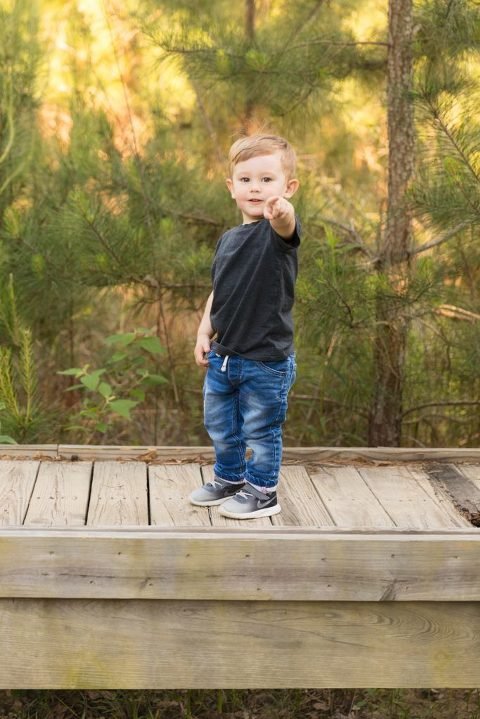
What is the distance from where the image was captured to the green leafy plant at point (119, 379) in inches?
158

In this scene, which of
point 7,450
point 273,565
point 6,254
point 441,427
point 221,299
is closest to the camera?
point 273,565

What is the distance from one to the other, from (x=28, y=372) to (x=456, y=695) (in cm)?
199

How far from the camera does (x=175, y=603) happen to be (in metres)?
2.71

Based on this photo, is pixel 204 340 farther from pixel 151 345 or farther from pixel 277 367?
pixel 151 345

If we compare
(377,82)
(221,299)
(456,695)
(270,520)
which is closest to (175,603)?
(270,520)

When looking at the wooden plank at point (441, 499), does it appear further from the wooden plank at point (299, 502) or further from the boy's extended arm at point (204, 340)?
the boy's extended arm at point (204, 340)

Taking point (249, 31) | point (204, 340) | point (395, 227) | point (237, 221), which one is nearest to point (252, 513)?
point (204, 340)

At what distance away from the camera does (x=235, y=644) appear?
2721 millimetres

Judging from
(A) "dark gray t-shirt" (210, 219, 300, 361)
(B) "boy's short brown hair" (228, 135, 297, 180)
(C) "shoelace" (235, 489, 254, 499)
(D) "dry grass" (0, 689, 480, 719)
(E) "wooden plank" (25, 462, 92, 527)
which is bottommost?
(D) "dry grass" (0, 689, 480, 719)

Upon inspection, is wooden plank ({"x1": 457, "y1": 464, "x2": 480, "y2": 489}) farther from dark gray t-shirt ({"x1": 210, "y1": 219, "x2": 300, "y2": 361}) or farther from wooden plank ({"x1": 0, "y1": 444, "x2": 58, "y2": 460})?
wooden plank ({"x1": 0, "y1": 444, "x2": 58, "y2": 460})

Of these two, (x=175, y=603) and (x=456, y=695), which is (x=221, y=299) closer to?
(x=175, y=603)

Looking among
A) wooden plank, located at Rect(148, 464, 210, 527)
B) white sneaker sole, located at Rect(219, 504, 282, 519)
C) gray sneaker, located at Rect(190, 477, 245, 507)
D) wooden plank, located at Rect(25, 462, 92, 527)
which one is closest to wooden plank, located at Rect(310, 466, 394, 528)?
white sneaker sole, located at Rect(219, 504, 282, 519)

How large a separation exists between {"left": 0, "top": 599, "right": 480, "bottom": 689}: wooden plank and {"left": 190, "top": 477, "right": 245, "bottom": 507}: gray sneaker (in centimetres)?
52

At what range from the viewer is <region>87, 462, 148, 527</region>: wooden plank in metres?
3.09
